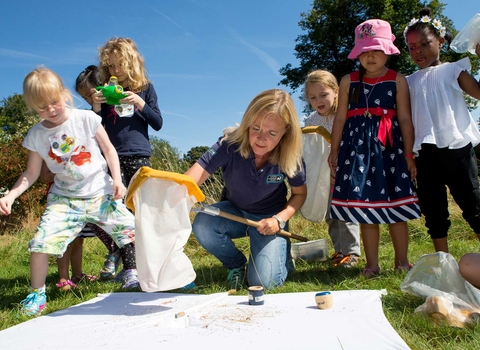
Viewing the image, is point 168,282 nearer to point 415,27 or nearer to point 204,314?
point 204,314

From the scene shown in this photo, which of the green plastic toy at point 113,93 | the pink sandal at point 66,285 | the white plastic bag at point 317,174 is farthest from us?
the white plastic bag at point 317,174

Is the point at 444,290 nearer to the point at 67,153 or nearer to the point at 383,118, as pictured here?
the point at 383,118

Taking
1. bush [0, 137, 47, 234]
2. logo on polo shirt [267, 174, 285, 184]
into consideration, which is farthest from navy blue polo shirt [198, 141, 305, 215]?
bush [0, 137, 47, 234]

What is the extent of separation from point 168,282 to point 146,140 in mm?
1333

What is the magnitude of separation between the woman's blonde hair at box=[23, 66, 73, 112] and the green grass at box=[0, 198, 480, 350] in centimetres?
115

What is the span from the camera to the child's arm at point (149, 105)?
297 cm

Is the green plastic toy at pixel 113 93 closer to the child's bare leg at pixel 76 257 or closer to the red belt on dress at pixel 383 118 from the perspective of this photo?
the child's bare leg at pixel 76 257

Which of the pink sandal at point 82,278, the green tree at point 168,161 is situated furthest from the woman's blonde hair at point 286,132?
the green tree at point 168,161

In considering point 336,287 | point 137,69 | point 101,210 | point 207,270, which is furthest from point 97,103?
point 336,287

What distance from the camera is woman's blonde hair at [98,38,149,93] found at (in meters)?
3.09

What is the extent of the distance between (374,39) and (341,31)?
18.5 metres

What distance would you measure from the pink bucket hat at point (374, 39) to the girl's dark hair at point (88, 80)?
6.48 feet

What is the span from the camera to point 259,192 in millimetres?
2721

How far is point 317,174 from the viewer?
10.3 ft
